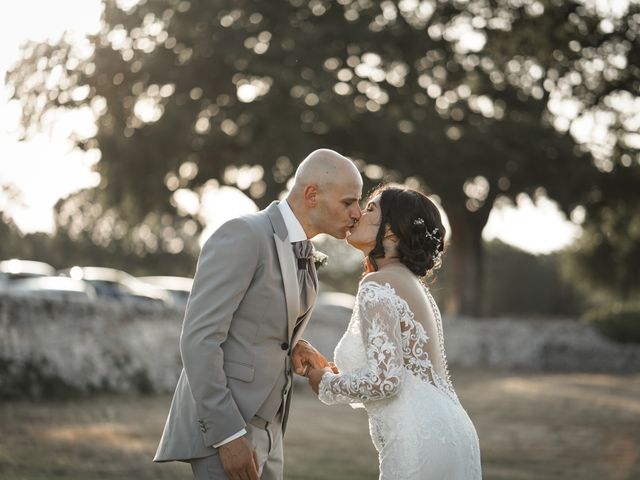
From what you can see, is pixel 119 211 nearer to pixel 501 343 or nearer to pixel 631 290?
pixel 501 343

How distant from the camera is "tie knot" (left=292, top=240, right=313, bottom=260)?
176 inches

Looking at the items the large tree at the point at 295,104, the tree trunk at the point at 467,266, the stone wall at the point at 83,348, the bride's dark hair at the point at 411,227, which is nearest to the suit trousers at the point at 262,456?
the bride's dark hair at the point at 411,227

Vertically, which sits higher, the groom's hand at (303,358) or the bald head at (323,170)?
the bald head at (323,170)

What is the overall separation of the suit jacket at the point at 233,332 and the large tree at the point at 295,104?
52.2ft

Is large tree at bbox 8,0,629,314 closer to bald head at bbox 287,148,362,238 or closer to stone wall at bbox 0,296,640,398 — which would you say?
stone wall at bbox 0,296,640,398

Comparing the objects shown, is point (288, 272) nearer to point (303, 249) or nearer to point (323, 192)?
point (303, 249)

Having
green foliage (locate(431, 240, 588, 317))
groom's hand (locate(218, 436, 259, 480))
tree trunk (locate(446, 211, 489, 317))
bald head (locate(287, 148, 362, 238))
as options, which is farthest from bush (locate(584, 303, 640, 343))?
groom's hand (locate(218, 436, 259, 480))

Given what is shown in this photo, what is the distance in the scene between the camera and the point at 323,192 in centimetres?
454

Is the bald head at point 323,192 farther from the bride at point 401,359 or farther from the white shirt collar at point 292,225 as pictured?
the bride at point 401,359

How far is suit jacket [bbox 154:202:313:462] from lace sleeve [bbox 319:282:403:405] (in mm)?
338

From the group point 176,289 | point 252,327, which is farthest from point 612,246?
point 252,327

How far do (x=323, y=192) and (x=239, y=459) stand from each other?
1241mm

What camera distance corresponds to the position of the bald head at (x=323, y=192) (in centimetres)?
452

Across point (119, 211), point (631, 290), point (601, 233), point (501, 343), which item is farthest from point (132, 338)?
point (631, 290)
